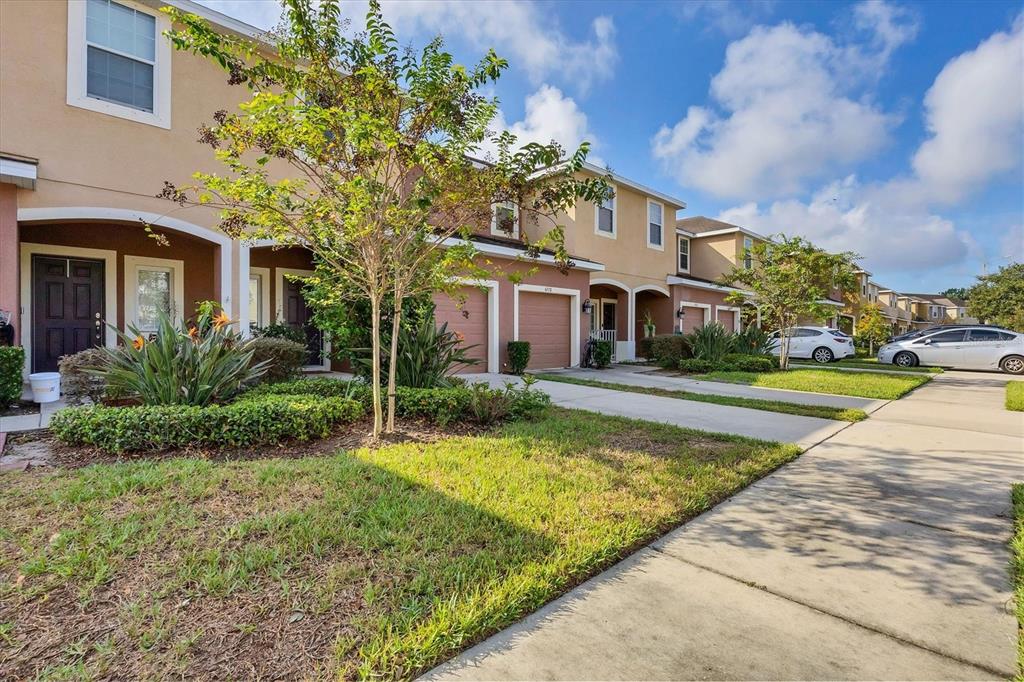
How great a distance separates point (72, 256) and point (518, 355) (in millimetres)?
9117

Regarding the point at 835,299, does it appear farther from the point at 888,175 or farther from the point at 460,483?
the point at 460,483

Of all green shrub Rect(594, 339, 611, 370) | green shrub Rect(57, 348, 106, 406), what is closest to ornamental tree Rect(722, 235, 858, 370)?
green shrub Rect(594, 339, 611, 370)

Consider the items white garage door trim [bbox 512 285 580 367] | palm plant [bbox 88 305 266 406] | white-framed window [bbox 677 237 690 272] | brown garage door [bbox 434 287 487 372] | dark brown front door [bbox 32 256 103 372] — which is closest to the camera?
palm plant [bbox 88 305 266 406]

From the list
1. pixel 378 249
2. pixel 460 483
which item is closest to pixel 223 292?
pixel 378 249

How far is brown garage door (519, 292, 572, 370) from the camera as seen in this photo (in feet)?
43.8

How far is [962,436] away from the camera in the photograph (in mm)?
6367

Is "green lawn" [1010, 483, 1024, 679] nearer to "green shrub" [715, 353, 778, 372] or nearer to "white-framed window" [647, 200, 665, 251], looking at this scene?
"green shrub" [715, 353, 778, 372]

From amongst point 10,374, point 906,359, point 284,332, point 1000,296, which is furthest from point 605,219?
point 1000,296

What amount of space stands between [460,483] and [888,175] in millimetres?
19033

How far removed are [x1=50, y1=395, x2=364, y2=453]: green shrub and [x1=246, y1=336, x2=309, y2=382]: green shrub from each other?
8.13 feet

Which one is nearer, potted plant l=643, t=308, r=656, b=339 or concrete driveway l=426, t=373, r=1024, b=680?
concrete driveway l=426, t=373, r=1024, b=680

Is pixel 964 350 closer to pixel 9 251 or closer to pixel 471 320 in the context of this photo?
pixel 471 320

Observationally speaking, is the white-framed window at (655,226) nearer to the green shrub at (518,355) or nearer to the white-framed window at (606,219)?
the white-framed window at (606,219)

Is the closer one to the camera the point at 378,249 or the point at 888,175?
the point at 378,249
